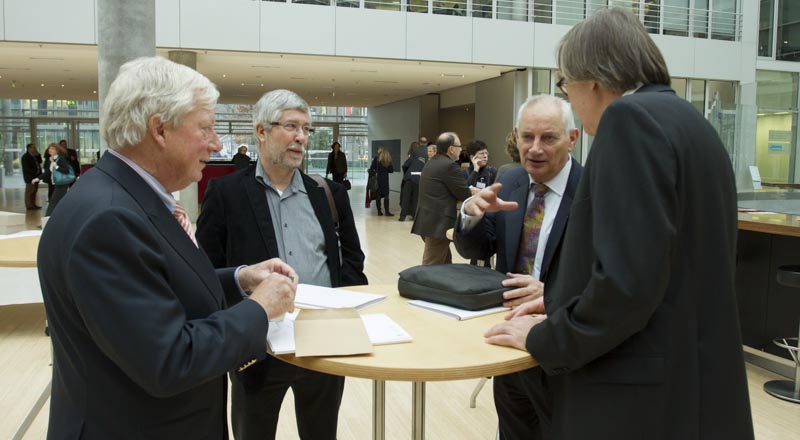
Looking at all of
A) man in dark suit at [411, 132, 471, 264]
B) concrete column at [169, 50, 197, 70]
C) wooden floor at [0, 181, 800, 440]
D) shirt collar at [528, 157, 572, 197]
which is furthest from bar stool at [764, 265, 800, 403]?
concrete column at [169, 50, 197, 70]

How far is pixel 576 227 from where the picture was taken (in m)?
1.35

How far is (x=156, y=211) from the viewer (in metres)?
1.31

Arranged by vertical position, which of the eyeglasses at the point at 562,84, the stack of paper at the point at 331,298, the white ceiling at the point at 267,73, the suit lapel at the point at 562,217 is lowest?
the stack of paper at the point at 331,298

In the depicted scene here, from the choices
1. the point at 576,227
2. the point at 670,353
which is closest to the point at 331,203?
the point at 576,227

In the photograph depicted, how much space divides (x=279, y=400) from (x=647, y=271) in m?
1.53

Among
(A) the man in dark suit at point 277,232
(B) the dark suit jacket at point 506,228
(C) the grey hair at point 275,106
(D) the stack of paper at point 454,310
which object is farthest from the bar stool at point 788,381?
(C) the grey hair at point 275,106

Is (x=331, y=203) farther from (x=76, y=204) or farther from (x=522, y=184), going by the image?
(x=76, y=204)

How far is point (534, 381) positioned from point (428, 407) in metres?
1.85

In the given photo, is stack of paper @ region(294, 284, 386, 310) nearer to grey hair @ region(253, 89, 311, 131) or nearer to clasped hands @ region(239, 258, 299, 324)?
clasped hands @ region(239, 258, 299, 324)

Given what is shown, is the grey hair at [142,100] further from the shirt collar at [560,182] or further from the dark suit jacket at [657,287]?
the shirt collar at [560,182]

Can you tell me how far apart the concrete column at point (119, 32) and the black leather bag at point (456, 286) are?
9.99 ft

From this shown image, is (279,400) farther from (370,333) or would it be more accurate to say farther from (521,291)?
(521,291)

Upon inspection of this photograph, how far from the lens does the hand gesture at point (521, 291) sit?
1.94 metres

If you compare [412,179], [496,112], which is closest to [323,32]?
[412,179]
